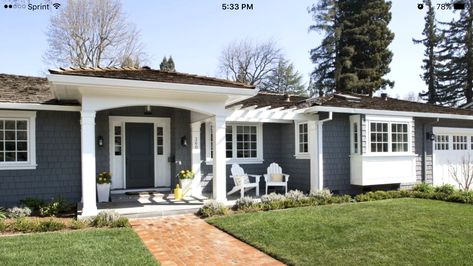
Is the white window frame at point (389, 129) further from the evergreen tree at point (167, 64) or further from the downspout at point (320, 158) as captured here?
the evergreen tree at point (167, 64)

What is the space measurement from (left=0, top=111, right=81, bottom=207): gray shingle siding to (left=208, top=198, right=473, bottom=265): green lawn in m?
3.84

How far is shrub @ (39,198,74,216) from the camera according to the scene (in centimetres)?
742

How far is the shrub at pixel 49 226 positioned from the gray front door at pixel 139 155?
3542 mm

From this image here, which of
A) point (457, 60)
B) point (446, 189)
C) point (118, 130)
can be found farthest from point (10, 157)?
point (457, 60)

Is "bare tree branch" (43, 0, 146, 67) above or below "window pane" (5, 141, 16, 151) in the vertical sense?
above

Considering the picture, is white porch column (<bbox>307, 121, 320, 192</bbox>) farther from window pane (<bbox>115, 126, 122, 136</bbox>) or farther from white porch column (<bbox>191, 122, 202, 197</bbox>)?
window pane (<bbox>115, 126, 122, 136</bbox>)

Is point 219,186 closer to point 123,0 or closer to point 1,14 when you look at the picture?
point 1,14

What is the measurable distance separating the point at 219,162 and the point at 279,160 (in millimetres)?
3585

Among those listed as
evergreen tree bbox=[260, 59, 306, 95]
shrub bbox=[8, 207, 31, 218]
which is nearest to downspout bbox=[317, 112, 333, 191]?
shrub bbox=[8, 207, 31, 218]

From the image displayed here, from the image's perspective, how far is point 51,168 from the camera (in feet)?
27.8

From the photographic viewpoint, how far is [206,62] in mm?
30969

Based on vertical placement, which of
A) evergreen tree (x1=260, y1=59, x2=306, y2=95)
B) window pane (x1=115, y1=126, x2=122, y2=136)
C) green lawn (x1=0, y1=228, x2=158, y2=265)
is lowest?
green lawn (x1=0, y1=228, x2=158, y2=265)

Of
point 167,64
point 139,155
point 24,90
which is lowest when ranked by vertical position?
point 139,155

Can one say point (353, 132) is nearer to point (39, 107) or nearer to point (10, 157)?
point (39, 107)
